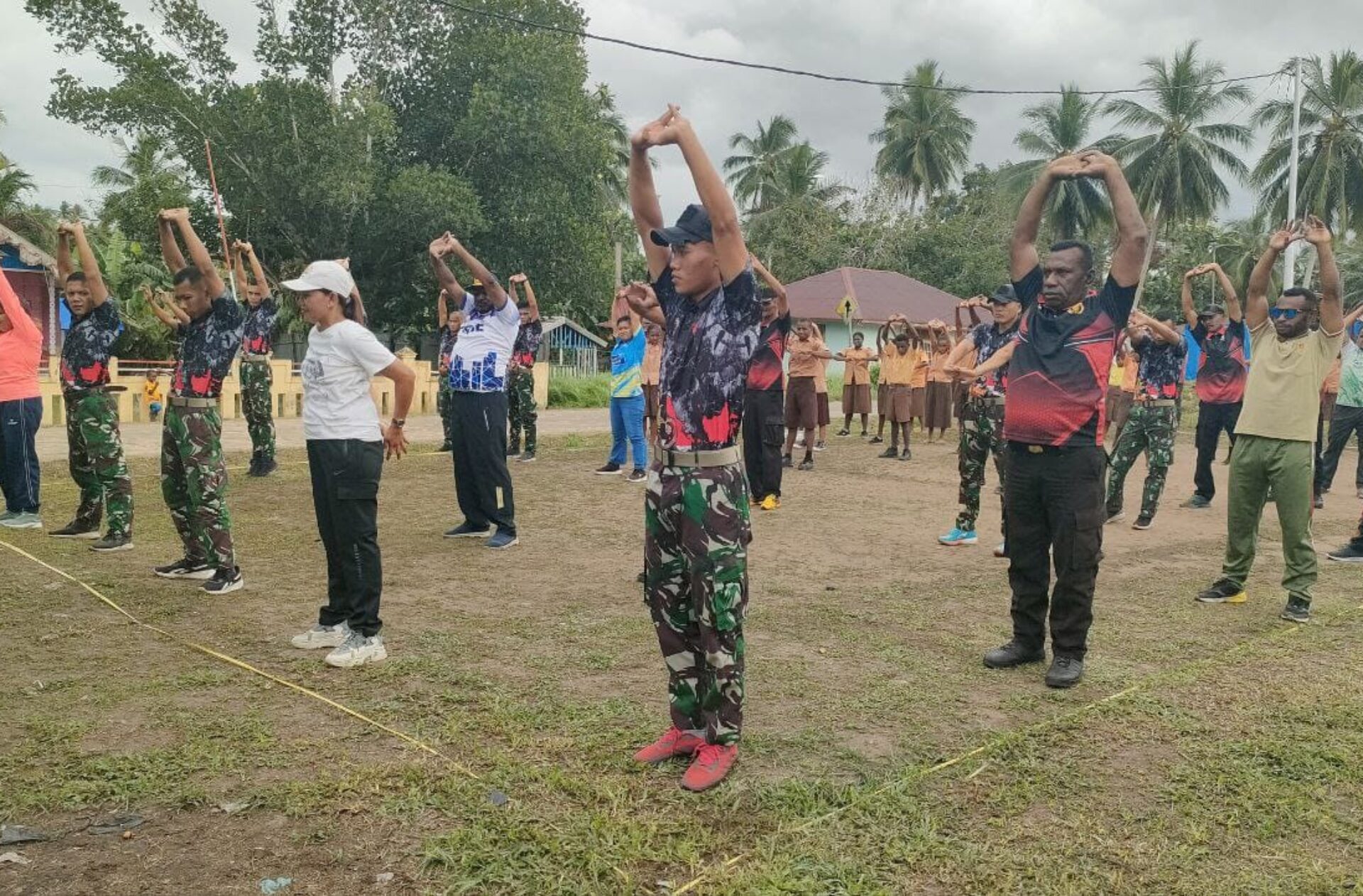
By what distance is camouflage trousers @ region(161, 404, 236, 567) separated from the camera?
242 inches

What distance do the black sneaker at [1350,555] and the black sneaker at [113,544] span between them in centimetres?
914

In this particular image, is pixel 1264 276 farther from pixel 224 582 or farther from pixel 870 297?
pixel 870 297

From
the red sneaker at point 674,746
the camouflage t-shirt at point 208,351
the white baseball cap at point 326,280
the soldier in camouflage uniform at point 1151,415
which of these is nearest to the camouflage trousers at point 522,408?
the camouflage t-shirt at point 208,351

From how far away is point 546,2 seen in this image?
2883 cm

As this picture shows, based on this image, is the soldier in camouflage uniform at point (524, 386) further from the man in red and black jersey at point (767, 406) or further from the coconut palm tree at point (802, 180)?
the coconut palm tree at point (802, 180)

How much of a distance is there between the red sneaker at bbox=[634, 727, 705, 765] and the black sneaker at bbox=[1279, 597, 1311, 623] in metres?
4.26

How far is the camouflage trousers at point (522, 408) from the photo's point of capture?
13.3m

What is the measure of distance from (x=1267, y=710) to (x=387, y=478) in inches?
370

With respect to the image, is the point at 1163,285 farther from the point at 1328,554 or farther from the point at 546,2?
the point at 1328,554

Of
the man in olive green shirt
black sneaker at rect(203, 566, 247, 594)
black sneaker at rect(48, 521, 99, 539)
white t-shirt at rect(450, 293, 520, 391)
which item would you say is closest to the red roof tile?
white t-shirt at rect(450, 293, 520, 391)

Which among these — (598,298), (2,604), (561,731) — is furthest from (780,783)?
(598,298)

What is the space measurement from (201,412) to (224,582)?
3.45ft

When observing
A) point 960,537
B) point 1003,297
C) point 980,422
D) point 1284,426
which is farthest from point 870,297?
point 1284,426

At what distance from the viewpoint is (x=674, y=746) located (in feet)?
12.6
